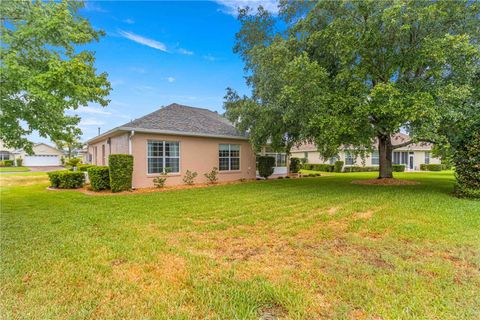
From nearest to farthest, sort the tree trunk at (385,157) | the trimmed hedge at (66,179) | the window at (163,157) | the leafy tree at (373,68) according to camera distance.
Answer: the leafy tree at (373,68), the window at (163,157), the trimmed hedge at (66,179), the tree trunk at (385,157)

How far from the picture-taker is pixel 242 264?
385cm

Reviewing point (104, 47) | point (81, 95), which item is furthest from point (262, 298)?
point (104, 47)

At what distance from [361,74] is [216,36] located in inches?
298

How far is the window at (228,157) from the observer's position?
16.1m

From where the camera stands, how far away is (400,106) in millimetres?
8883

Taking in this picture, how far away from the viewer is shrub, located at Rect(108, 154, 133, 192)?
38.1 ft

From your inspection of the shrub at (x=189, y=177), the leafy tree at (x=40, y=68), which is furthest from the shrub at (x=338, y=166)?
the leafy tree at (x=40, y=68)

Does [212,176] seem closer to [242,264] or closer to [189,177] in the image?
[189,177]

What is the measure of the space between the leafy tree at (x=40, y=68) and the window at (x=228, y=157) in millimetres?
8514

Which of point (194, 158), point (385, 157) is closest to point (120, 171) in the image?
point (194, 158)

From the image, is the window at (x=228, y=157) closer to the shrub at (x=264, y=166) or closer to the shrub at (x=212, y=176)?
the shrub at (x=212, y=176)

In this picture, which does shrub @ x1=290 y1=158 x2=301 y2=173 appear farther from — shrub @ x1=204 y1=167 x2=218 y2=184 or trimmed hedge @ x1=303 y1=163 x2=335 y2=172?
shrub @ x1=204 y1=167 x2=218 y2=184

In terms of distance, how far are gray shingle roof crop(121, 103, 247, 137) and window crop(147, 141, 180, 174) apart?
2.97 ft

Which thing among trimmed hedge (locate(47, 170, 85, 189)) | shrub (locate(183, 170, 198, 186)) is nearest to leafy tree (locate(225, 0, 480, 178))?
shrub (locate(183, 170, 198, 186))
